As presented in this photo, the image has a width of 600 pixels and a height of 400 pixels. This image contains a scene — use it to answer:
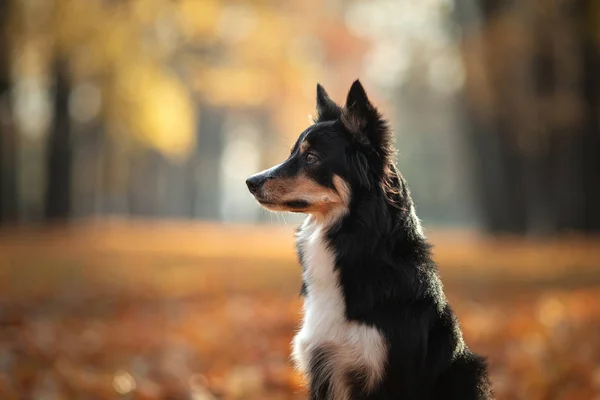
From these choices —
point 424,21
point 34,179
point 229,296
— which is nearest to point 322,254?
point 229,296

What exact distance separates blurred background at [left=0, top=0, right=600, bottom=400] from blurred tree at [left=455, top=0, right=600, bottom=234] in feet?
0.22

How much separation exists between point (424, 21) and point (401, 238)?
81.7ft

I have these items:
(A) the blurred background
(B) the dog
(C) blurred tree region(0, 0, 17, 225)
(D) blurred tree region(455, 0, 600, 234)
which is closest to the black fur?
(B) the dog

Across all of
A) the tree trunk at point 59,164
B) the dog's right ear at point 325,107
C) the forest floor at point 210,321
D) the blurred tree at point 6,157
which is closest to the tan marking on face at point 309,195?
the dog's right ear at point 325,107

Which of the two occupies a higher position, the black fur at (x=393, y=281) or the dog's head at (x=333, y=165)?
the dog's head at (x=333, y=165)

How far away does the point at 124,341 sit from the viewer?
292 inches

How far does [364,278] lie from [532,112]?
64.2 ft

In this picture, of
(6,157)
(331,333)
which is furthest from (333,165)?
(6,157)

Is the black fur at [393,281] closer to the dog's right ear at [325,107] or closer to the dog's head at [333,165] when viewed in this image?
the dog's head at [333,165]

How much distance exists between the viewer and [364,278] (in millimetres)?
3836

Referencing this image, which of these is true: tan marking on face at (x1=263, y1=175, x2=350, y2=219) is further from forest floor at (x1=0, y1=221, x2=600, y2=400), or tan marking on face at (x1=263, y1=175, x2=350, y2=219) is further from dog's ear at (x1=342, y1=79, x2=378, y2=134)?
forest floor at (x1=0, y1=221, x2=600, y2=400)

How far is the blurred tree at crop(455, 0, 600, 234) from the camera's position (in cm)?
2002

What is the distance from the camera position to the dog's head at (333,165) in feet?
13.1

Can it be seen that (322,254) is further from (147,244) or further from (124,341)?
(147,244)
